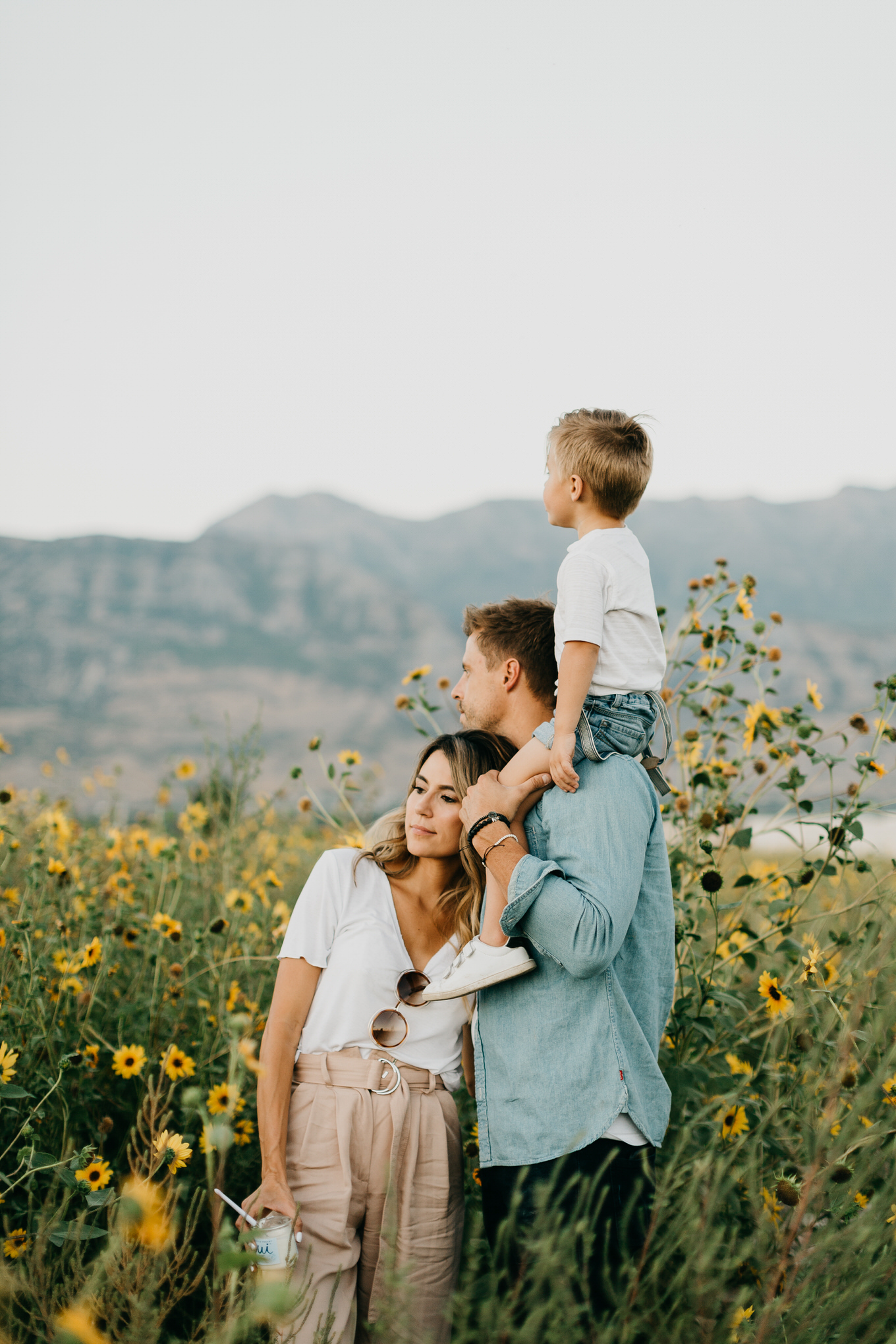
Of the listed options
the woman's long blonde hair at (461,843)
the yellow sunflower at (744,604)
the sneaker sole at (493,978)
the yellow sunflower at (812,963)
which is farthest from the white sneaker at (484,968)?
the yellow sunflower at (744,604)

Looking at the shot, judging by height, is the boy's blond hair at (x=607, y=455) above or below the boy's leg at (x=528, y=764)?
above

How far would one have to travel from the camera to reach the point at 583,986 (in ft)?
5.81

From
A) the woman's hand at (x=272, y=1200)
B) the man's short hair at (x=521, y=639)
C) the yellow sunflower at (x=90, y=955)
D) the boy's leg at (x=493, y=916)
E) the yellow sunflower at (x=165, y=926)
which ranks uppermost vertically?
the man's short hair at (x=521, y=639)

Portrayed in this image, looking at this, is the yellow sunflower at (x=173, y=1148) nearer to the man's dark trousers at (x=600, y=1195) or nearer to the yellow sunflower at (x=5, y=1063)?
the yellow sunflower at (x=5, y=1063)

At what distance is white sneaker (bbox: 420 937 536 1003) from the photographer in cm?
176

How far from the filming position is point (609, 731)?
6.81 ft

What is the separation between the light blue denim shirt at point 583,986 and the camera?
167 centimetres

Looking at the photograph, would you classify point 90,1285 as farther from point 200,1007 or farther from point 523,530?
point 523,530

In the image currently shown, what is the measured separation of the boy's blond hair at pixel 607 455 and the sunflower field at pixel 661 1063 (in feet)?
2.68

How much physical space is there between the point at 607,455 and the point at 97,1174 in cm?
217

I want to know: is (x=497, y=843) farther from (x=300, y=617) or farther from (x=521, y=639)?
(x=300, y=617)

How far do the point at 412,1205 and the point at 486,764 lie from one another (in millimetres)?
984

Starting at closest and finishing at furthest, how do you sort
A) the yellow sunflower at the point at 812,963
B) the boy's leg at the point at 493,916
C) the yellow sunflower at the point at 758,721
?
the boy's leg at the point at 493,916, the yellow sunflower at the point at 812,963, the yellow sunflower at the point at 758,721

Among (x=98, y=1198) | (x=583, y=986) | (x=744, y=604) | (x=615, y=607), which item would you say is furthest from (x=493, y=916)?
(x=744, y=604)
